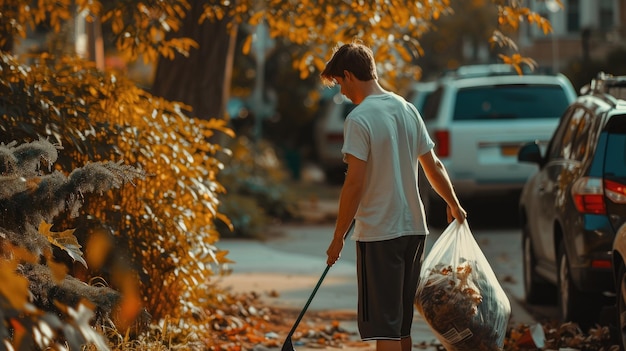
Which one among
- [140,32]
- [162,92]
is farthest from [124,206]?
[162,92]

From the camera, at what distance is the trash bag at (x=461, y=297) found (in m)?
6.09

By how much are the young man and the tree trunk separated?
4916 mm

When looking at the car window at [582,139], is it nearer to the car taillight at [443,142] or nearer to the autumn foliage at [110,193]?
the autumn foliage at [110,193]

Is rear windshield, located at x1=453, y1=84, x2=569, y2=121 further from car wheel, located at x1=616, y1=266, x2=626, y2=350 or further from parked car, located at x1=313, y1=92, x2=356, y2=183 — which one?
parked car, located at x1=313, y1=92, x2=356, y2=183

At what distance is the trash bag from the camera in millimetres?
6090

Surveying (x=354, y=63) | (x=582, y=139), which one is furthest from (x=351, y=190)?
(x=582, y=139)

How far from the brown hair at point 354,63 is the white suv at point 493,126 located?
865cm

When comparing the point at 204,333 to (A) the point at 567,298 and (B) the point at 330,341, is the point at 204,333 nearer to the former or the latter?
(B) the point at 330,341

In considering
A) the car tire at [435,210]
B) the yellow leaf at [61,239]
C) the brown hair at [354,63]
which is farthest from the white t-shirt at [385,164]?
the car tire at [435,210]

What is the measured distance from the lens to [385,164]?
5777 mm

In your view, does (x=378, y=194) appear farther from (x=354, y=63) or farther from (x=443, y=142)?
(x=443, y=142)

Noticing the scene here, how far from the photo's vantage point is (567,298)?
8141 mm

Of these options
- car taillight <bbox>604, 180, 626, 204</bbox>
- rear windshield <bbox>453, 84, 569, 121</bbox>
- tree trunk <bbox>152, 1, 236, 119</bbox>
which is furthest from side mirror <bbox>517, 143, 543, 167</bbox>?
rear windshield <bbox>453, 84, 569, 121</bbox>

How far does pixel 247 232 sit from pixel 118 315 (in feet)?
26.8
